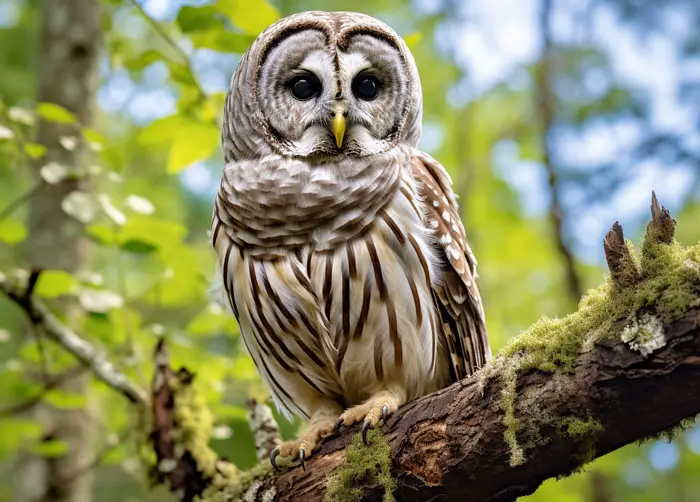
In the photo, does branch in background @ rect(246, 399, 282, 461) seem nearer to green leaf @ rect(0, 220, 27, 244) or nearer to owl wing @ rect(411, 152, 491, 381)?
owl wing @ rect(411, 152, 491, 381)

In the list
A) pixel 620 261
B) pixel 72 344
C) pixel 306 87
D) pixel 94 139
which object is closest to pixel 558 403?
pixel 620 261

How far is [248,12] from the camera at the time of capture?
331cm

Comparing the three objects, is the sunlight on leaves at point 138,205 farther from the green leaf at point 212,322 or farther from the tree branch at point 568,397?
the tree branch at point 568,397

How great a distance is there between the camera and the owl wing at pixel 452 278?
3.33 meters

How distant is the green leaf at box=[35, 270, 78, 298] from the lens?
3.60m

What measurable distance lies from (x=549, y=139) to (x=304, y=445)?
410cm

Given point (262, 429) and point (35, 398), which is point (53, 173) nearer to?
point (35, 398)

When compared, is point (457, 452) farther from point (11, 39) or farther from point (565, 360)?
point (11, 39)

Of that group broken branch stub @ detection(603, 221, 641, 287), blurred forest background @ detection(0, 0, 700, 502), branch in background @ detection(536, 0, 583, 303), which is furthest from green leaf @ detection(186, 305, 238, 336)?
branch in background @ detection(536, 0, 583, 303)

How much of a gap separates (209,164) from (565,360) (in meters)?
7.04

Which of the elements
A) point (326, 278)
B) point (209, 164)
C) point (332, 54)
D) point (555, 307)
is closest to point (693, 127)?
point (555, 307)

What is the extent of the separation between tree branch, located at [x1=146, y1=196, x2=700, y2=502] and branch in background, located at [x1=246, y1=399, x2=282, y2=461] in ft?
3.59

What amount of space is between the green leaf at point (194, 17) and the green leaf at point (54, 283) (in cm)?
129

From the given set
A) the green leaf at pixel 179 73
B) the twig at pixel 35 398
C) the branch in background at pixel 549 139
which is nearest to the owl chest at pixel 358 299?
the green leaf at pixel 179 73
